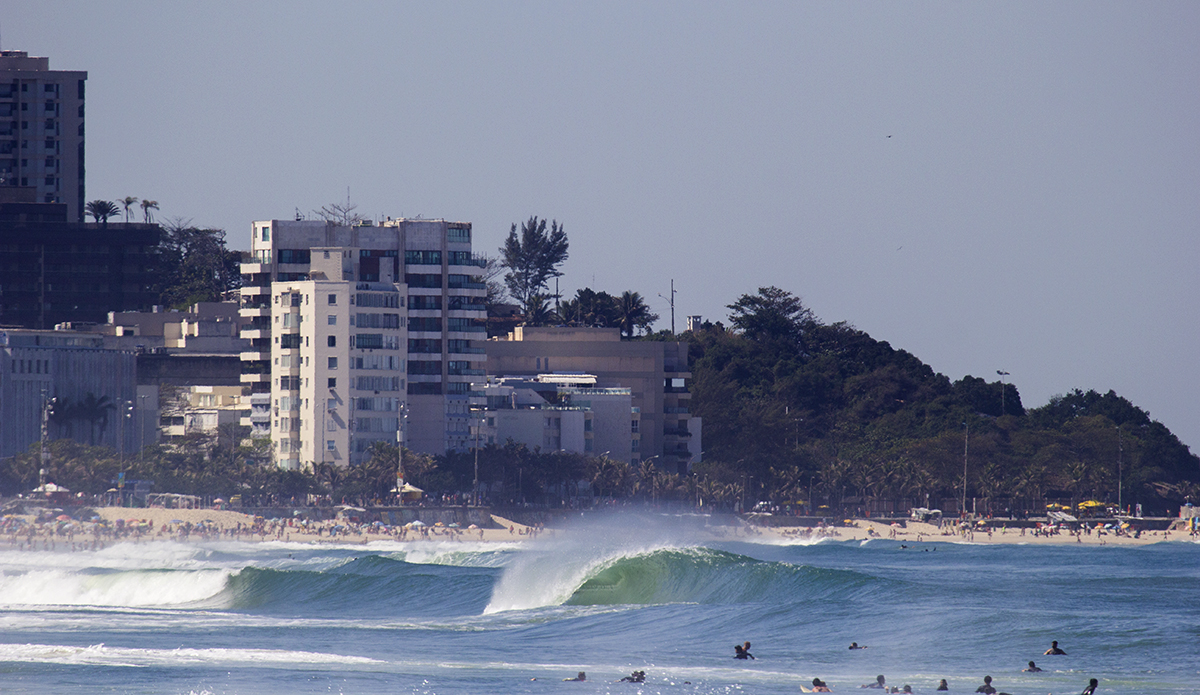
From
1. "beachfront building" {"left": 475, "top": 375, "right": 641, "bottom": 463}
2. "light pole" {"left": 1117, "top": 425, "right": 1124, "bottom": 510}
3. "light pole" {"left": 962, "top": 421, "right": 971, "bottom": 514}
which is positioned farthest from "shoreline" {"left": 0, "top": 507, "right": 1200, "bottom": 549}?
"beachfront building" {"left": 475, "top": 375, "right": 641, "bottom": 463}

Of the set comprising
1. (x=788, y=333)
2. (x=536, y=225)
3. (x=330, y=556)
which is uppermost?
(x=536, y=225)

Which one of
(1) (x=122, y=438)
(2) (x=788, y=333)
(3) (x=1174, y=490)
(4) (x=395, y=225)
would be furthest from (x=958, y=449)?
(1) (x=122, y=438)

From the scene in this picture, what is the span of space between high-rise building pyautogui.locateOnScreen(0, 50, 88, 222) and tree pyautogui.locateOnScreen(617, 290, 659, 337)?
51.8 m

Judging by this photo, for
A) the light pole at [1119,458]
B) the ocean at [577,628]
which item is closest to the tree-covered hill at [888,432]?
the light pole at [1119,458]

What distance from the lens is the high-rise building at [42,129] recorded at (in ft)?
509

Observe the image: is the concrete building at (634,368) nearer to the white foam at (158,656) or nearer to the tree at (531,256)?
the tree at (531,256)

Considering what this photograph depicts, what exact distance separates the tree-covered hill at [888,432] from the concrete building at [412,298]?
24063mm

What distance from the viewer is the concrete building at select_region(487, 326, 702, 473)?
456 feet

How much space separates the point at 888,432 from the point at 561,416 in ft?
115

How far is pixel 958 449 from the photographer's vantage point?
13950 cm

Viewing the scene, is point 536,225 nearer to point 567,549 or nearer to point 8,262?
point 8,262

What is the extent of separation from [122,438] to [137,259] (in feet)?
134

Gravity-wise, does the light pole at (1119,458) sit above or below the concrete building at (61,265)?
below

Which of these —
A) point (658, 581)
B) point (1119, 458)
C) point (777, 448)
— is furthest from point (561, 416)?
point (658, 581)
